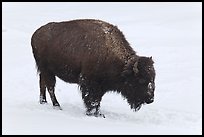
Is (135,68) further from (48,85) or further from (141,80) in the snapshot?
(48,85)

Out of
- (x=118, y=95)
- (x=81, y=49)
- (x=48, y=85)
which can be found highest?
(x=81, y=49)

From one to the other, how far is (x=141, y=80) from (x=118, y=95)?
1740 mm

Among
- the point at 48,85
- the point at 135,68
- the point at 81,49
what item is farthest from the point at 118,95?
the point at 135,68

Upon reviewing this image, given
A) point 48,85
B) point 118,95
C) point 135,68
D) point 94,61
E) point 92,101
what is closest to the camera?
point 135,68

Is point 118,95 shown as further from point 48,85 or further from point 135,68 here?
point 135,68

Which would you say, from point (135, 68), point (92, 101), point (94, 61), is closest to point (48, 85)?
point (92, 101)

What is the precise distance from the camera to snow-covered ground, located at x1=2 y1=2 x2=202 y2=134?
6.84 m

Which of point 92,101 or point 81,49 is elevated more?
point 81,49

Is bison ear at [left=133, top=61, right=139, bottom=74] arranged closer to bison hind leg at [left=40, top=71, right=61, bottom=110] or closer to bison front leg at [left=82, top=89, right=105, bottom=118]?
bison front leg at [left=82, top=89, right=105, bottom=118]

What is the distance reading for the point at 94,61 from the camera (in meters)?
7.81

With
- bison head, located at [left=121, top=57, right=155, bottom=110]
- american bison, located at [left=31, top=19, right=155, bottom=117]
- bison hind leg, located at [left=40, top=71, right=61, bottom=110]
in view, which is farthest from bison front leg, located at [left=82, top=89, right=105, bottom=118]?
bison hind leg, located at [left=40, top=71, right=61, bottom=110]

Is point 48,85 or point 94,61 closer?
point 94,61

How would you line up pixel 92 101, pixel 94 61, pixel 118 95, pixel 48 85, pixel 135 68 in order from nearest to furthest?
pixel 135 68
pixel 94 61
pixel 92 101
pixel 48 85
pixel 118 95

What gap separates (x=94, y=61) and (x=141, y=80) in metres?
0.77
